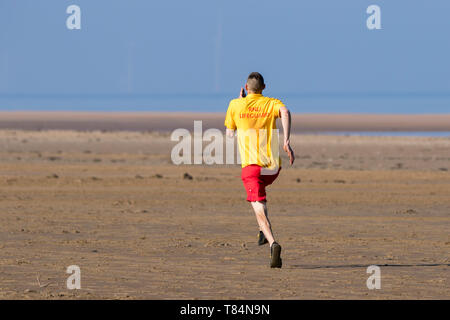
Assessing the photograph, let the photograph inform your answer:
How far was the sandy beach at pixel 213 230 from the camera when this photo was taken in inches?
369

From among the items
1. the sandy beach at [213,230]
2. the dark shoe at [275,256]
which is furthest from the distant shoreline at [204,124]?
the dark shoe at [275,256]

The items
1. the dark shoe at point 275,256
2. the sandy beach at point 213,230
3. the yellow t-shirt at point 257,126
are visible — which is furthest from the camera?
the yellow t-shirt at point 257,126

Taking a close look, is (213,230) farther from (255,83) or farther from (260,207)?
(255,83)

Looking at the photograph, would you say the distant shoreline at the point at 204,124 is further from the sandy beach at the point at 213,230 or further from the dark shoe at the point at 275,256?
the dark shoe at the point at 275,256

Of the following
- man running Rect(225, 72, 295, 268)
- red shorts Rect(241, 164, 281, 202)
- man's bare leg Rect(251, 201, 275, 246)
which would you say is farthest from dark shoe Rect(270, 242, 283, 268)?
red shorts Rect(241, 164, 281, 202)

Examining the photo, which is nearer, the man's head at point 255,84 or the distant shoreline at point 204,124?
the man's head at point 255,84

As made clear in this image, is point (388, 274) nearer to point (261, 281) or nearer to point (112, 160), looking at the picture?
point (261, 281)

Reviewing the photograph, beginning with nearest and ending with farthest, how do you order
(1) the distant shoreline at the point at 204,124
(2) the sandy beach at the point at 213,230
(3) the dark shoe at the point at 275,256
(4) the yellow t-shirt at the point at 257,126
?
1. (2) the sandy beach at the point at 213,230
2. (3) the dark shoe at the point at 275,256
3. (4) the yellow t-shirt at the point at 257,126
4. (1) the distant shoreline at the point at 204,124

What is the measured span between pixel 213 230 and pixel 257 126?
3.67m

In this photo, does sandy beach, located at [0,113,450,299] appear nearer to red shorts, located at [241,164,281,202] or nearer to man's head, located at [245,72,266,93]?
red shorts, located at [241,164,281,202]

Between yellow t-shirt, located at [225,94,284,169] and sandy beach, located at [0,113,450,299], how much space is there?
116cm

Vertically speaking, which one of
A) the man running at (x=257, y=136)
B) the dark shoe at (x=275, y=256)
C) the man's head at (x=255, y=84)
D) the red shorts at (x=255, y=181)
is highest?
the man's head at (x=255, y=84)
